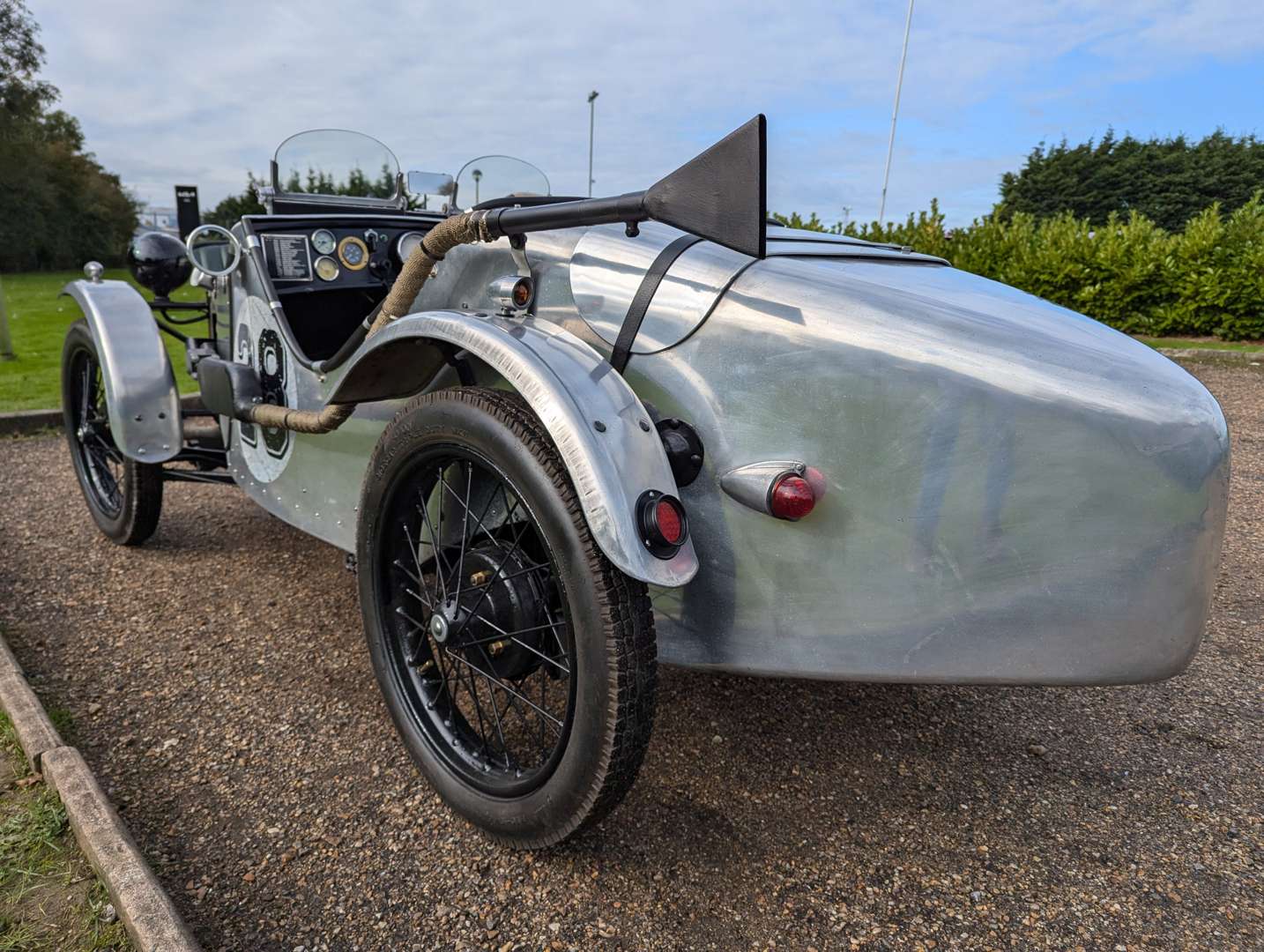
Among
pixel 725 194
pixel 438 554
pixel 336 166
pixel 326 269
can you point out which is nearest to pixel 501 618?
pixel 438 554

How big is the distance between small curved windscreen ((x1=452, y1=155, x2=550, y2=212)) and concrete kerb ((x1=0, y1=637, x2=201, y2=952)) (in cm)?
238

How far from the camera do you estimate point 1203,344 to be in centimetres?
962

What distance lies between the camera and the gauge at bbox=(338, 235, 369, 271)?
330 cm

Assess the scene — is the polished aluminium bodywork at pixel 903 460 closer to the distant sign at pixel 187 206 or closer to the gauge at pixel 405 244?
the gauge at pixel 405 244

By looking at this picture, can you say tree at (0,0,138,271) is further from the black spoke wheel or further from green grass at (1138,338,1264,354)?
green grass at (1138,338,1264,354)

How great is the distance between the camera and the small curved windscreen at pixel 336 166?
3.76 meters

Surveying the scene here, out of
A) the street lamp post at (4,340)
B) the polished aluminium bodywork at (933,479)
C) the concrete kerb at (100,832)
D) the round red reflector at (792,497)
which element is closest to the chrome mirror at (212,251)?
the concrete kerb at (100,832)

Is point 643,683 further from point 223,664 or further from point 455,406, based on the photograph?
point 223,664

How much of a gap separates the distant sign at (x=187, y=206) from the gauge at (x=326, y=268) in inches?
125

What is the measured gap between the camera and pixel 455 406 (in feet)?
5.47

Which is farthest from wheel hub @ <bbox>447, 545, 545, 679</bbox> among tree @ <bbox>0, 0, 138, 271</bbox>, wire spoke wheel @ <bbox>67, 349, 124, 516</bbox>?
tree @ <bbox>0, 0, 138, 271</bbox>

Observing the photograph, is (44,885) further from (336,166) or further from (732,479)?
(336,166)

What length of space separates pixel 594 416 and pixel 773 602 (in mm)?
499

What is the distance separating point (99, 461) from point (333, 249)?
1.65 m
